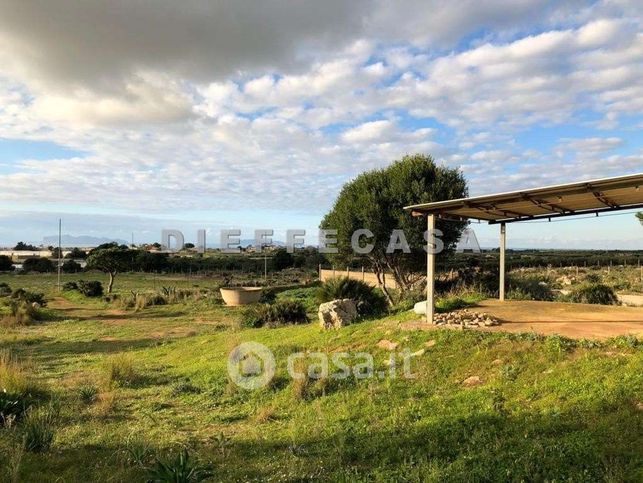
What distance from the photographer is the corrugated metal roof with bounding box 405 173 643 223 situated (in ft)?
26.7

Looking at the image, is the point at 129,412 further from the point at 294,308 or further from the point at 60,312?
Answer: the point at 60,312

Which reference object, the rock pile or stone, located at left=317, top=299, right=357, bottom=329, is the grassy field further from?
stone, located at left=317, top=299, right=357, bottom=329

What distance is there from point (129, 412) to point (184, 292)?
23.7 m

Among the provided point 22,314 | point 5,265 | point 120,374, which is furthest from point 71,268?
point 120,374

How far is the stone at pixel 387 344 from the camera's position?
9.20m

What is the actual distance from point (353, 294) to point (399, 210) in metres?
3.30

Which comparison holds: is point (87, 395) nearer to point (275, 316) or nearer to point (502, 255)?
point (275, 316)

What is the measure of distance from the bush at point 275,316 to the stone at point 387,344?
6.92 m

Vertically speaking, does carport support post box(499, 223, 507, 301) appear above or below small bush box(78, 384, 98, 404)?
above

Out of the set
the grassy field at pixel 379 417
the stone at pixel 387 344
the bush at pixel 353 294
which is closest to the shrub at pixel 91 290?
the bush at pixel 353 294

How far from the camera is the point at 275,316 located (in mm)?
16531

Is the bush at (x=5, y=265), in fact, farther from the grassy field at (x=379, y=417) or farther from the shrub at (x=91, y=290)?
the grassy field at (x=379, y=417)

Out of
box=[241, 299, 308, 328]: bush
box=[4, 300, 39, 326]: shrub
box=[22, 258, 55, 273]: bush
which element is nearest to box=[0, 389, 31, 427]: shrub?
box=[241, 299, 308, 328]: bush

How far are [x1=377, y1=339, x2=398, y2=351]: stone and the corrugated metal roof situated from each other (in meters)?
3.00
